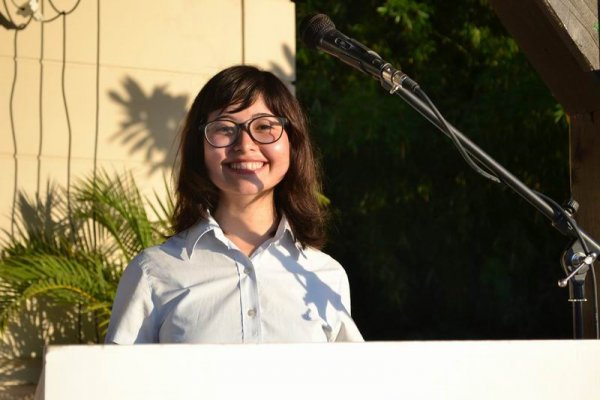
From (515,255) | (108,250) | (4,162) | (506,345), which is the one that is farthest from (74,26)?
(515,255)

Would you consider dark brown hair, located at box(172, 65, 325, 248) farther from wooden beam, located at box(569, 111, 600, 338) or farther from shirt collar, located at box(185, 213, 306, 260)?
wooden beam, located at box(569, 111, 600, 338)

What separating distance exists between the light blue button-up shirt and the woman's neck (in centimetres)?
3

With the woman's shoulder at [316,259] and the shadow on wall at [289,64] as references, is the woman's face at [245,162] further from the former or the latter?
the shadow on wall at [289,64]

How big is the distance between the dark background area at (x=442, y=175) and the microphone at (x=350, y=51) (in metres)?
7.31

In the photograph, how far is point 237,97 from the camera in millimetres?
2291

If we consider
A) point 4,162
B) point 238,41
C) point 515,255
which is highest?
point 238,41

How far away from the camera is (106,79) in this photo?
566 centimetres

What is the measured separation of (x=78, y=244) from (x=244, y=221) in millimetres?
3329

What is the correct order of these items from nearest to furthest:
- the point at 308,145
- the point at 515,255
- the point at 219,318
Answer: the point at 219,318 → the point at 308,145 → the point at 515,255

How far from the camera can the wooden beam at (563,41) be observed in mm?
Answer: 3346

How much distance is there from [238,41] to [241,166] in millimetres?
3824

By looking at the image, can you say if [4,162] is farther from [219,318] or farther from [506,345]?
[506,345]

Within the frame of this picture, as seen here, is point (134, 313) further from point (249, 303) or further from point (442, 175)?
point (442, 175)

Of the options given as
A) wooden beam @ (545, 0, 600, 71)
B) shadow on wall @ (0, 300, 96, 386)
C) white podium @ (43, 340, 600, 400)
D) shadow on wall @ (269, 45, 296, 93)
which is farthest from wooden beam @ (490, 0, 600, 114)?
shadow on wall @ (0, 300, 96, 386)
